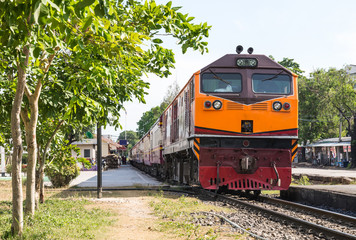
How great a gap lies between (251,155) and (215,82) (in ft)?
7.57

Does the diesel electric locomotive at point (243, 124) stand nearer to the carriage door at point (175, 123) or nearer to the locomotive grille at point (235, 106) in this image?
the locomotive grille at point (235, 106)

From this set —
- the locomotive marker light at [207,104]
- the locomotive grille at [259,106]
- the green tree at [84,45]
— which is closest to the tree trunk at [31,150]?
the green tree at [84,45]

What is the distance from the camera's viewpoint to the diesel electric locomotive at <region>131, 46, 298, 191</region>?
37.9ft

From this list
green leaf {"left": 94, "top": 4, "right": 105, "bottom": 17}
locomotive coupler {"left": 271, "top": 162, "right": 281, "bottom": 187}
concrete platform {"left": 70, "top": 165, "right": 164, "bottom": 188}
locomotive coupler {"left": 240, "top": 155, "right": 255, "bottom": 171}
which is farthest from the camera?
concrete platform {"left": 70, "top": 165, "right": 164, "bottom": 188}

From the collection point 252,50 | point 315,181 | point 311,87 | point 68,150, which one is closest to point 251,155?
point 252,50

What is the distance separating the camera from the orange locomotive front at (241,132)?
1155 cm

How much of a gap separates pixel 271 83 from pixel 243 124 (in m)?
1.55

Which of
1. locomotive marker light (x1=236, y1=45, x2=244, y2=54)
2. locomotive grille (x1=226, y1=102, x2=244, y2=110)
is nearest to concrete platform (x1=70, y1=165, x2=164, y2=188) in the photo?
locomotive grille (x1=226, y1=102, x2=244, y2=110)

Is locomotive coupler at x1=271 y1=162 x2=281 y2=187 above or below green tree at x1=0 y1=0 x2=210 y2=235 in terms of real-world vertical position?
below

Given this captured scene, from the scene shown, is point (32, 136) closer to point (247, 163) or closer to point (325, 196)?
point (247, 163)

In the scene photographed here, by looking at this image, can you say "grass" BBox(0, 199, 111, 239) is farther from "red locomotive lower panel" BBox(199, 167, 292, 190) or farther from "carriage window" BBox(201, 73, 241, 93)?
"carriage window" BBox(201, 73, 241, 93)

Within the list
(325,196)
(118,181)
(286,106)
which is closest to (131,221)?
(286,106)

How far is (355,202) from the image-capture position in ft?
32.9

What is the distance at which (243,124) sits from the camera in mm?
11703
